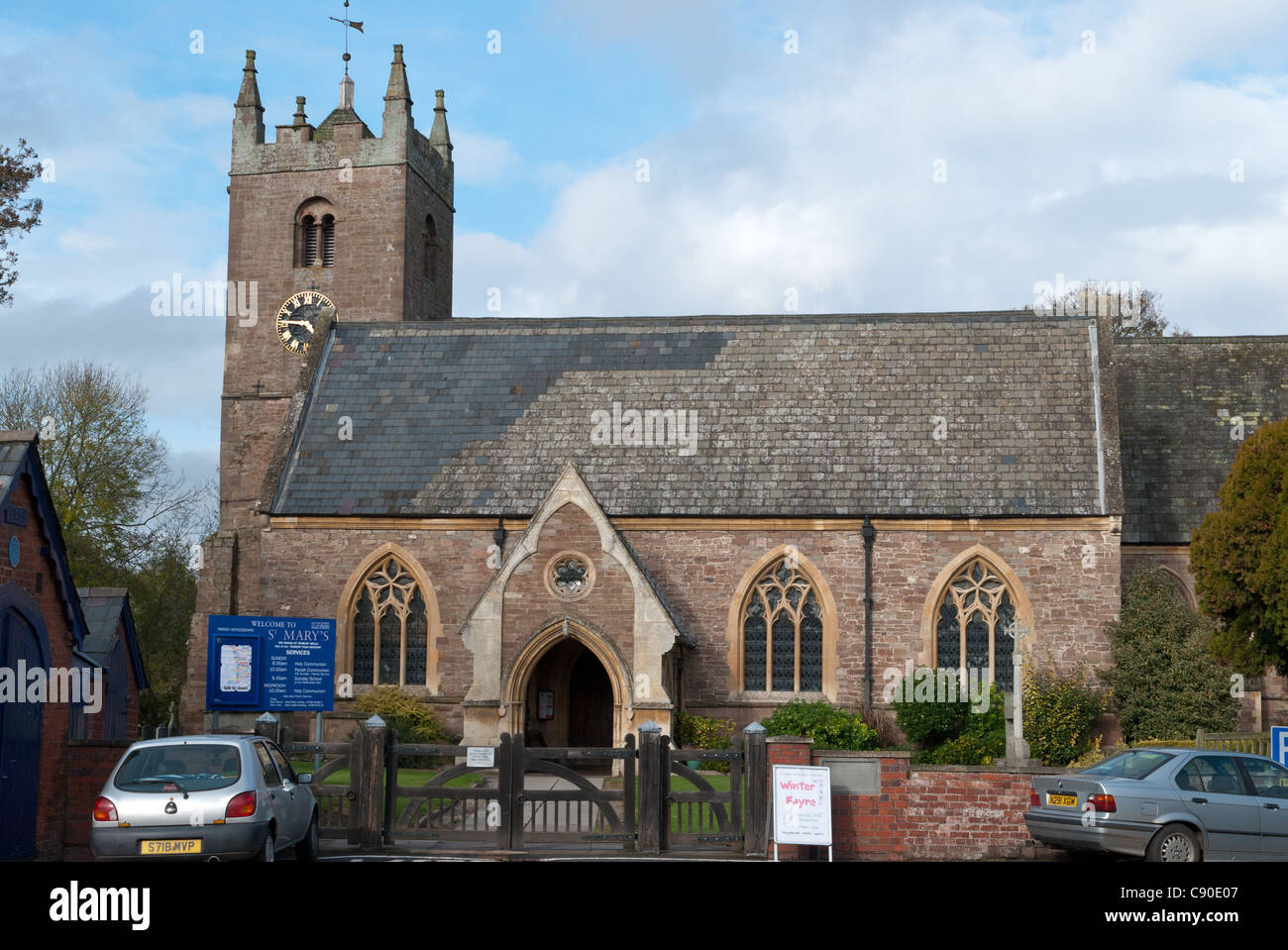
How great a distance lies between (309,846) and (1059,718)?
51.9ft

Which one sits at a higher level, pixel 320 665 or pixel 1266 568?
pixel 1266 568

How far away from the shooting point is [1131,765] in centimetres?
1591

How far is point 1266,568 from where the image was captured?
24078 millimetres

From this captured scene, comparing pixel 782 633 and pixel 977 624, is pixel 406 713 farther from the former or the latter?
pixel 977 624

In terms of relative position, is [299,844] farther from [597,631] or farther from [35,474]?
[597,631]

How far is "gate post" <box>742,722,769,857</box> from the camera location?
1716cm

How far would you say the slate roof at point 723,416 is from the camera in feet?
96.6

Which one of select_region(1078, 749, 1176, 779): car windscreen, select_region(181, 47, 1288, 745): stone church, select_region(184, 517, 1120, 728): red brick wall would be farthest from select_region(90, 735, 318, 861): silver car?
select_region(184, 517, 1120, 728): red brick wall

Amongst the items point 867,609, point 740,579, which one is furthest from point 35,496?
point 867,609

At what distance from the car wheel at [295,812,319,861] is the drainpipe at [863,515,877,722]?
47.0 ft

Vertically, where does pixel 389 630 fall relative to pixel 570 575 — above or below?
below
